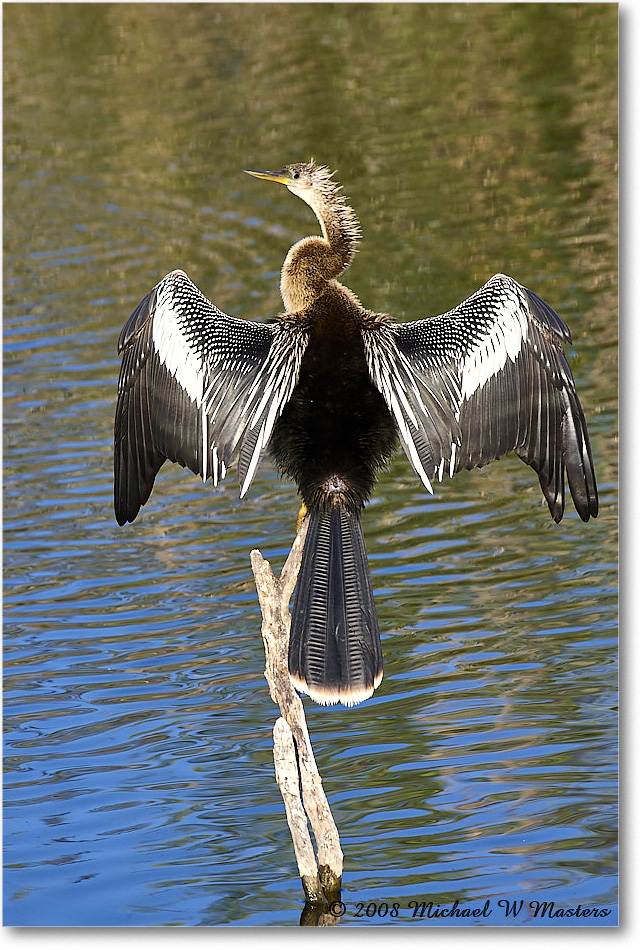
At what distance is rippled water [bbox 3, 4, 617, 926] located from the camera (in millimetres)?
4047

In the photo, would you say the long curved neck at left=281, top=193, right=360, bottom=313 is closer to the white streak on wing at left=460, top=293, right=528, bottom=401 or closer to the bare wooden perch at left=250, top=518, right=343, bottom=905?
the white streak on wing at left=460, top=293, right=528, bottom=401

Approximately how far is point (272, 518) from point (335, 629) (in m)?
2.43

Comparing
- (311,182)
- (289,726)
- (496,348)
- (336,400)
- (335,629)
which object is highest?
(311,182)

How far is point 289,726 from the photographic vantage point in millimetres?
3545

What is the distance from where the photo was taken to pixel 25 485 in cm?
564

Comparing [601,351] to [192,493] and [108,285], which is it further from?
[108,285]

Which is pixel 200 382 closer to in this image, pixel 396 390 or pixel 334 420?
pixel 334 420

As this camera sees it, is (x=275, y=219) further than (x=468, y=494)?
Yes

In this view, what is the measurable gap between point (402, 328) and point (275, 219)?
397 centimetres

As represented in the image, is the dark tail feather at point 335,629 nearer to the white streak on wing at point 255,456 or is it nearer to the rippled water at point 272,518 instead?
the white streak on wing at point 255,456

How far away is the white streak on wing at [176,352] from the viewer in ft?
11.8

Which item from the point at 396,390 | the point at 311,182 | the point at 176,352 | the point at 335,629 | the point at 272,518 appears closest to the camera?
the point at 335,629

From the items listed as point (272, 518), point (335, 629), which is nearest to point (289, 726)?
point (335, 629)

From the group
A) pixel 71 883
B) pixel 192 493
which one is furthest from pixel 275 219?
pixel 71 883
